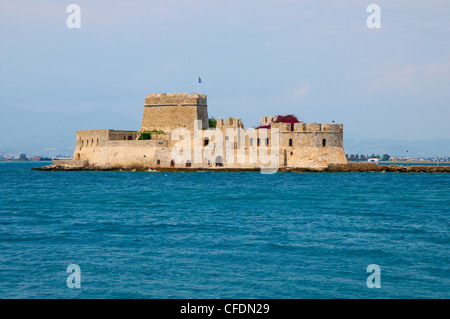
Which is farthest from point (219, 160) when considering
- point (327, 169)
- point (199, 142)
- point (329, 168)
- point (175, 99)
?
point (329, 168)

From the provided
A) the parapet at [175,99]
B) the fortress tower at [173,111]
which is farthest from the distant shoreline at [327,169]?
the parapet at [175,99]

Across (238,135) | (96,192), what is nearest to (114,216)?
(96,192)

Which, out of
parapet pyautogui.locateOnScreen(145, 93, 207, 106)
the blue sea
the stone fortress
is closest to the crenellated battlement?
the stone fortress

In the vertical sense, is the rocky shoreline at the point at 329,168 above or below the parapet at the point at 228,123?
below

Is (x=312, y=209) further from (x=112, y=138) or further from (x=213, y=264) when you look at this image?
(x=112, y=138)

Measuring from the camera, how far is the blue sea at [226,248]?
9289 millimetres

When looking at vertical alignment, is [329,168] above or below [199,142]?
below

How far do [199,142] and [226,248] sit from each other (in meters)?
34.6

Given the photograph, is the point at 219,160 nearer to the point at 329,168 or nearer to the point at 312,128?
the point at 312,128

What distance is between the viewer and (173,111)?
51312 millimetres

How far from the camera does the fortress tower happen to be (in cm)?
5072

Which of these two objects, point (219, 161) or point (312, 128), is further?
point (219, 161)

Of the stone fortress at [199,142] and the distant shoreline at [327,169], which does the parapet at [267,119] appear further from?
the distant shoreline at [327,169]

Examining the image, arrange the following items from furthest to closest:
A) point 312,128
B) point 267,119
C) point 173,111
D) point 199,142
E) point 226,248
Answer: point 267,119
point 173,111
point 199,142
point 312,128
point 226,248
